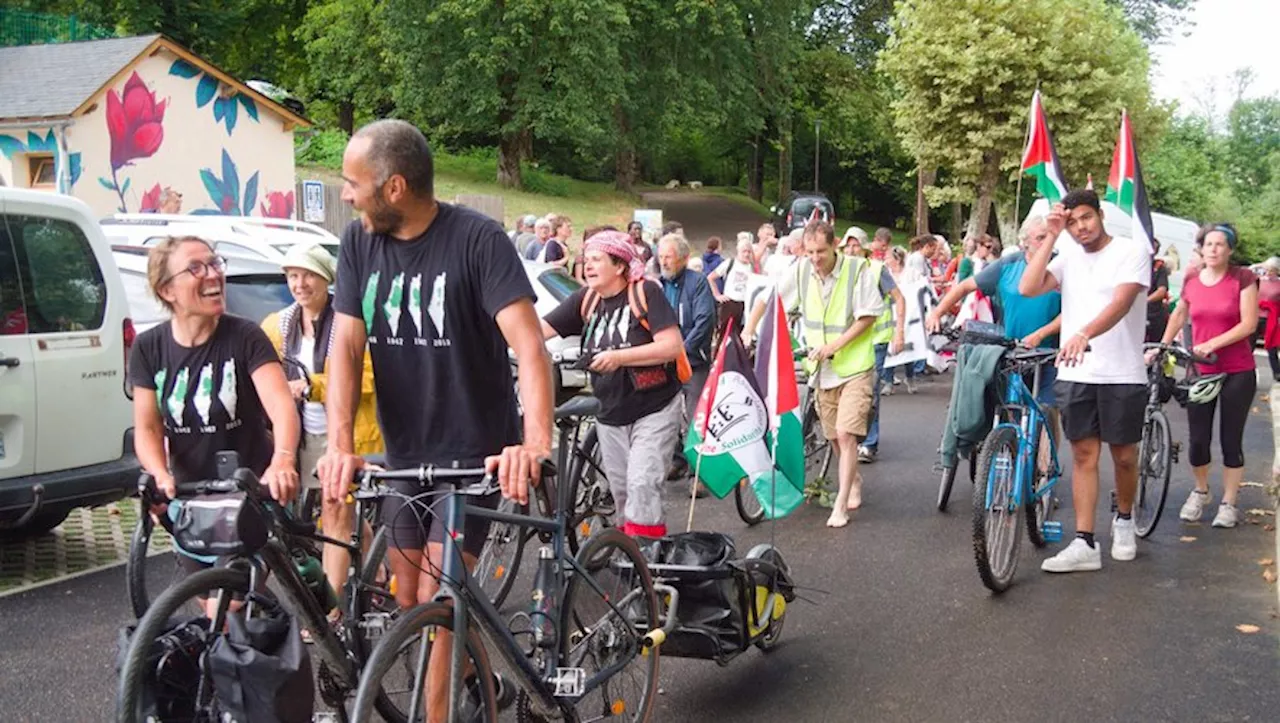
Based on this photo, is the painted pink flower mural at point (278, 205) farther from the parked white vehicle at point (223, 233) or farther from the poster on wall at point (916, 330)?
the poster on wall at point (916, 330)

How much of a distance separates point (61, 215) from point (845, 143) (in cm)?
5098

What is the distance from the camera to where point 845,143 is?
5559cm

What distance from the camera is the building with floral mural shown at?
21.5 m

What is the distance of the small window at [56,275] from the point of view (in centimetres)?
654

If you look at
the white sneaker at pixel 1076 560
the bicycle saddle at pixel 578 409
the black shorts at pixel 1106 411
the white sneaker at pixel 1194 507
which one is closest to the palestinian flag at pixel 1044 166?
the black shorts at pixel 1106 411

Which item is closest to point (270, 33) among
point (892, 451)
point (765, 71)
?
point (765, 71)

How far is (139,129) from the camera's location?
2298 cm

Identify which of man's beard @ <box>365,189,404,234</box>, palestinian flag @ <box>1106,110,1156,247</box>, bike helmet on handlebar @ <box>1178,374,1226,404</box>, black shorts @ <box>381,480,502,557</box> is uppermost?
palestinian flag @ <box>1106,110,1156,247</box>

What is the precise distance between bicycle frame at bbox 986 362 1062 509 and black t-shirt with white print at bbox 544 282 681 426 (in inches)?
73.1

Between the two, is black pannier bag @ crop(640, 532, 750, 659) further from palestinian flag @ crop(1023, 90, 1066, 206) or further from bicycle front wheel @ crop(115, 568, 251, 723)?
palestinian flag @ crop(1023, 90, 1066, 206)

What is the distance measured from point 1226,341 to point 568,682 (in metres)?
5.81

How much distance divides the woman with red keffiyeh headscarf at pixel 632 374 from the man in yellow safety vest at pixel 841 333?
7.59 feet

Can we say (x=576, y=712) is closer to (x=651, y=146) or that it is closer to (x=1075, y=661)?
(x=1075, y=661)

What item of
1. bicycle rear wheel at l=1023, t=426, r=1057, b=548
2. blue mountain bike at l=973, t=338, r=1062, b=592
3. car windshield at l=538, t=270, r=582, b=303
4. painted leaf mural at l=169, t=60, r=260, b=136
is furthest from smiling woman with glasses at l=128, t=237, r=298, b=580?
painted leaf mural at l=169, t=60, r=260, b=136
